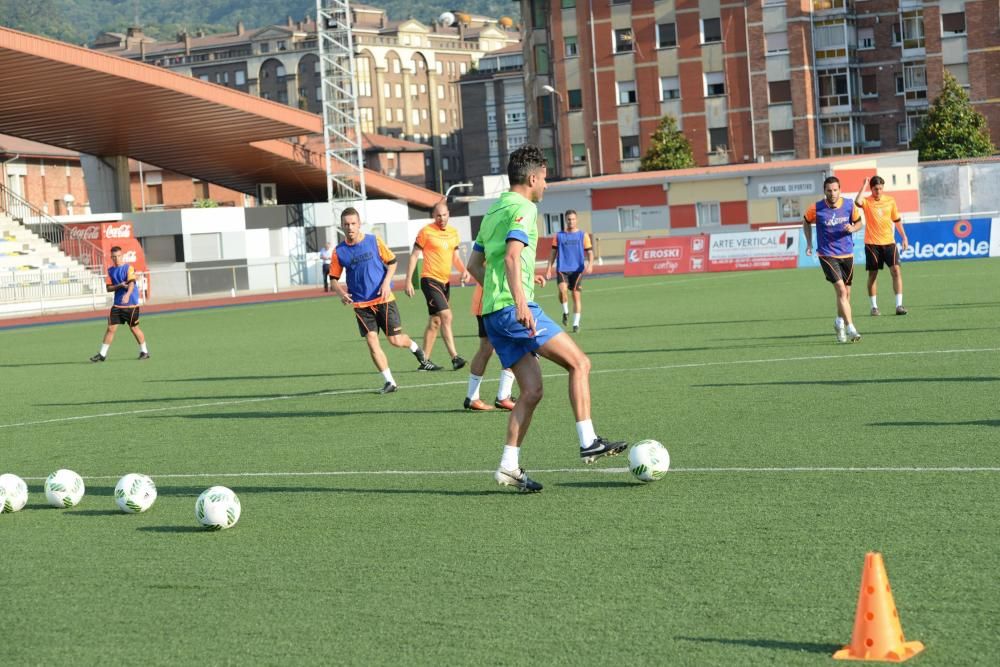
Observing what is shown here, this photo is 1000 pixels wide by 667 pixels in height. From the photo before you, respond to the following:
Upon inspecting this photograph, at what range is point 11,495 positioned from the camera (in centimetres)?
901

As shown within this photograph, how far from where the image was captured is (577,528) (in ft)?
24.5

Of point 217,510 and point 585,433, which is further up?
point 585,433

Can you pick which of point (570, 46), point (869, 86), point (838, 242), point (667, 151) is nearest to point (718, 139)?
point (667, 151)

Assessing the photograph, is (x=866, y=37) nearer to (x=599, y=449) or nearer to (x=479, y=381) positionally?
(x=479, y=381)

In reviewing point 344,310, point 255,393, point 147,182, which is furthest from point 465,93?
point 255,393

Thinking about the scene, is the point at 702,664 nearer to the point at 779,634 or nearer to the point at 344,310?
the point at 779,634

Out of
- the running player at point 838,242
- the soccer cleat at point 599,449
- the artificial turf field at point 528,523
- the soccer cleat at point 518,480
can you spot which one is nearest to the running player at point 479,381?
the artificial turf field at point 528,523

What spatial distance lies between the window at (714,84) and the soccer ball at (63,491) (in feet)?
245

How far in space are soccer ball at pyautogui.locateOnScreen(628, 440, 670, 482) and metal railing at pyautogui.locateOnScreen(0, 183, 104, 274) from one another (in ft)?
147

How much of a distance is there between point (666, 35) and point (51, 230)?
42178 millimetres

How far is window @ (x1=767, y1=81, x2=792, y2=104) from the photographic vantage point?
7944 centimetres

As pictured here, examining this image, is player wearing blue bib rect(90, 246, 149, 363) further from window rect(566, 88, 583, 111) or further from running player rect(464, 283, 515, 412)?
window rect(566, 88, 583, 111)

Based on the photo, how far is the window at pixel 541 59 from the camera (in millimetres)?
90000

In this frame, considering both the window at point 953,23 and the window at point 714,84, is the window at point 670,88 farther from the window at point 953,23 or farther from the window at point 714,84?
the window at point 953,23
